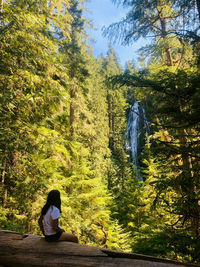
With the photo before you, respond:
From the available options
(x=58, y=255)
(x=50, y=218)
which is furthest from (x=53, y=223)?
(x=58, y=255)

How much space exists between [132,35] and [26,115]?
18.0 feet

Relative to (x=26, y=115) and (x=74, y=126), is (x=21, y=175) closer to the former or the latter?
(x=26, y=115)

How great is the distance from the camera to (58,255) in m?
1.87

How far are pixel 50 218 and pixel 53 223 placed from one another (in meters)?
0.13

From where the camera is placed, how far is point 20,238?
2.28m

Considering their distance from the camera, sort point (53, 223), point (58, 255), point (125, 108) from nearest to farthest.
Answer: point (58, 255)
point (53, 223)
point (125, 108)

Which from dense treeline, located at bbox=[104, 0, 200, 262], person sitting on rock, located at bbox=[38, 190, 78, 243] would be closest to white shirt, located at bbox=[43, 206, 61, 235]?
person sitting on rock, located at bbox=[38, 190, 78, 243]

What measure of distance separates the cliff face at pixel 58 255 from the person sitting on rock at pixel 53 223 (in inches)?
7.0

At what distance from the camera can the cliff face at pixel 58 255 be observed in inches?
63.9

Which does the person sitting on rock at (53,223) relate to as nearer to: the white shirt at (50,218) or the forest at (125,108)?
the white shirt at (50,218)

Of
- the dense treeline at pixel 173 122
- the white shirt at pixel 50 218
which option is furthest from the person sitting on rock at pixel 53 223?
the dense treeline at pixel 173 122

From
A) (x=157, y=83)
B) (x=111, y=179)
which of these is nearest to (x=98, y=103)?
(x=111, y=179)

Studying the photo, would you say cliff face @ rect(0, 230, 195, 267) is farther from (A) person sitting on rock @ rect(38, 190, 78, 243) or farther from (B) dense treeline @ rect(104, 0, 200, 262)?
(B) dense treeline @ rect(104, 0, 200, 262)

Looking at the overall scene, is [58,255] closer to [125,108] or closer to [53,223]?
[53,223]
